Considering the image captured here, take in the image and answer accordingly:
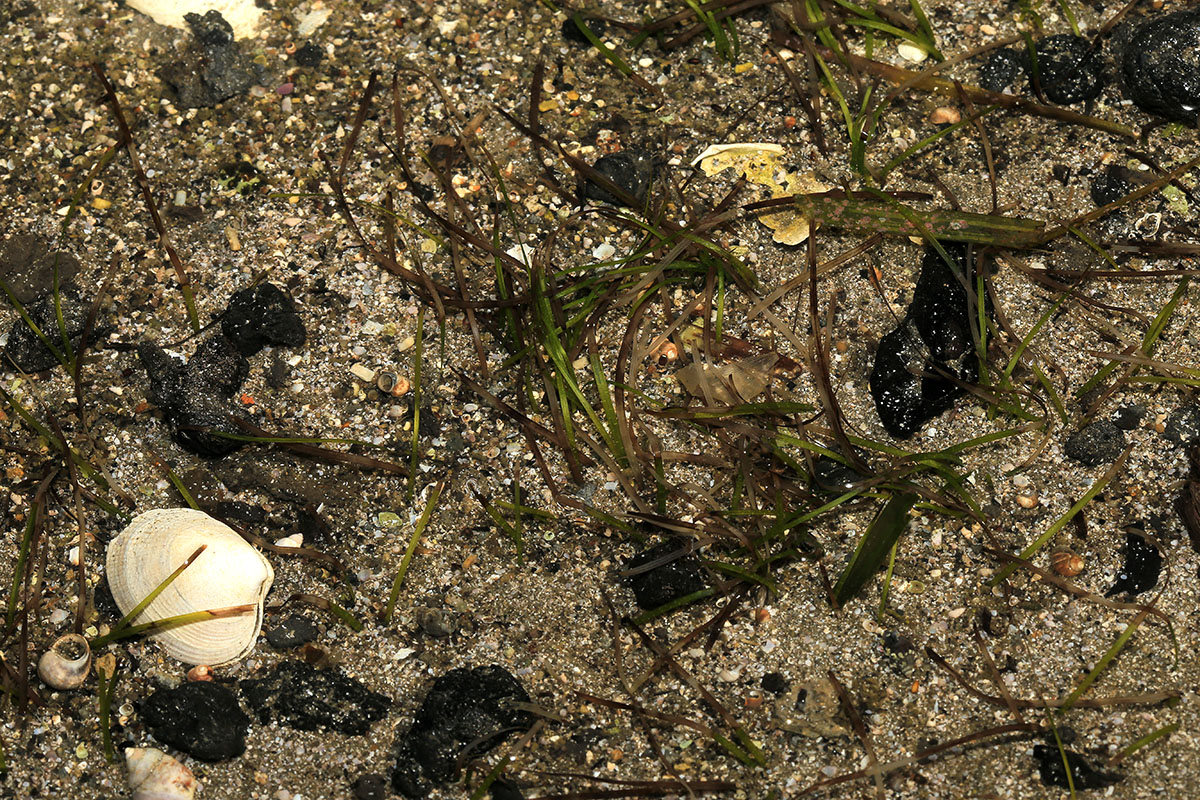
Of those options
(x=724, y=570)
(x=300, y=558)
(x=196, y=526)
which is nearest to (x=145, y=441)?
(x=196, y=526)

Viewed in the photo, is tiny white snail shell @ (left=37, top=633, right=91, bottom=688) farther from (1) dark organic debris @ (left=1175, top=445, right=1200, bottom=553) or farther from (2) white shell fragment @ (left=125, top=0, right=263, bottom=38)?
(1) dark organic debris @ (left=1175, top=445, right=1200, bottom=553)

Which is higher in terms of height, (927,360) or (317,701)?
(927,360)

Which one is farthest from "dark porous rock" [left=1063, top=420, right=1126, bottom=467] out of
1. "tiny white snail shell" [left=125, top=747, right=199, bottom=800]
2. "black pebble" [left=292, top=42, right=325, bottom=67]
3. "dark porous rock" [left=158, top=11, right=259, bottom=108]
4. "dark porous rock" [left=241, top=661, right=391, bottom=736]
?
"dark porous rock" [left=158, top=11, right=259, bottom=108]

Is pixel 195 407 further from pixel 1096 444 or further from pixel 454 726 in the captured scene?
pixel 1096 444

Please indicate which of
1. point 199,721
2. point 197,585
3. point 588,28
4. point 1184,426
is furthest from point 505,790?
point 588,28

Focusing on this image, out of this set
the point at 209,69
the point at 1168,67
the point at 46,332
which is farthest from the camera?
the point at 209,69

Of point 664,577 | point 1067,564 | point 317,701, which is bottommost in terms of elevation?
point 317,701

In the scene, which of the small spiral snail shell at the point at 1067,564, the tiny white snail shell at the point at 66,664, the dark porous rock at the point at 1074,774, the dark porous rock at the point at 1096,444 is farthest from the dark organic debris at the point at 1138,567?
the tiny white snail shell at the point at 66,664

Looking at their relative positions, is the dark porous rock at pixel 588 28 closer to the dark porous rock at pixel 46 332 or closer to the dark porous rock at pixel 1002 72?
the dark porous rock at pixel 1002 72
